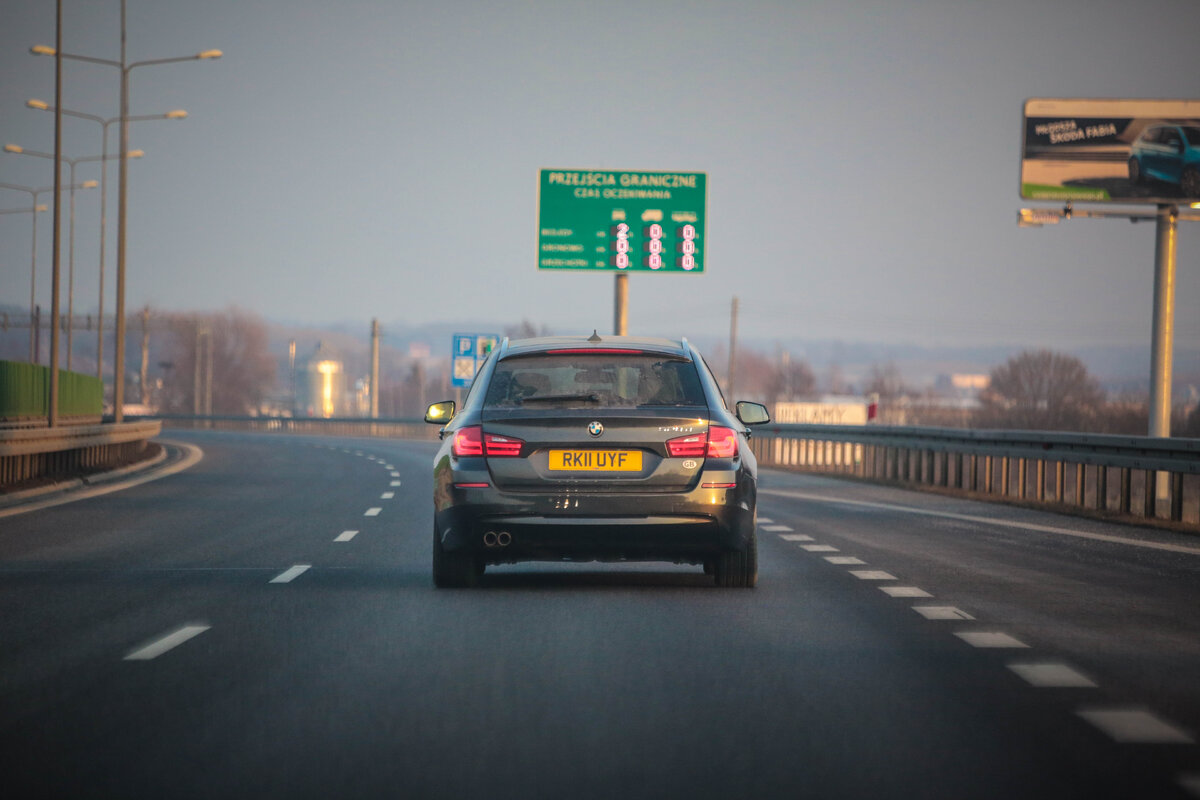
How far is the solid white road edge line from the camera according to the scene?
1462cm

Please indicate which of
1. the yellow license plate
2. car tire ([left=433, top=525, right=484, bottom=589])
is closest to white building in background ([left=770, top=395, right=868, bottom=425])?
car tire ([left=433, top=525, right=484, bottom=589])

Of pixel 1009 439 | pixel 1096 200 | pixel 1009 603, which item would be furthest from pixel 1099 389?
pixel 1009 603

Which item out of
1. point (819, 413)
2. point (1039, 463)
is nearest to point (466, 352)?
point (1039, 463)

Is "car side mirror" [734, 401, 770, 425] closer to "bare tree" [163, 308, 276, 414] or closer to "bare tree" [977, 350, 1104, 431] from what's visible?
"bare tree" [977, 350, 1104, 431]

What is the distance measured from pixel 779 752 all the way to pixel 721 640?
8.72 feet

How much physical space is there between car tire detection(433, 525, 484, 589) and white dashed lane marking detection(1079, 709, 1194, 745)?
473 centimetres

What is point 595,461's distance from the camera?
952 centimetres

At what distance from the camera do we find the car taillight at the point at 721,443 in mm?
9617

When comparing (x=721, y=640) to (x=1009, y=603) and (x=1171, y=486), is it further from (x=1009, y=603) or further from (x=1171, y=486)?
(x=1171, y=486)

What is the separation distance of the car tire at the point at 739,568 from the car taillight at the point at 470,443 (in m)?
1.71

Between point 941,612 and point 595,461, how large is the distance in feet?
7.26

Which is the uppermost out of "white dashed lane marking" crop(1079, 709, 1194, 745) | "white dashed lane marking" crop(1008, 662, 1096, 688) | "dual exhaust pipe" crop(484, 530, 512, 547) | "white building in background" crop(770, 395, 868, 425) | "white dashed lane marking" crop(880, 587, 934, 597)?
"dual exhaust pipe" crop(484, 530, 512, 547)

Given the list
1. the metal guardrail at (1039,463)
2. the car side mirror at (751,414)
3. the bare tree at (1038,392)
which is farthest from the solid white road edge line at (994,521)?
the bare tree at (1038,392)

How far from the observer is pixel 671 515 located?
949cm
